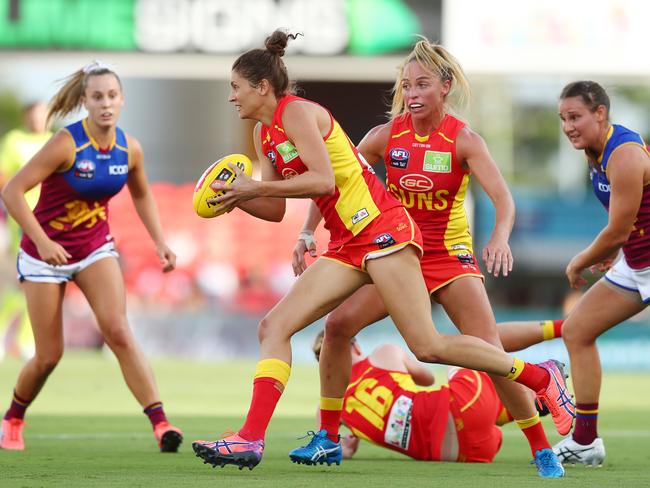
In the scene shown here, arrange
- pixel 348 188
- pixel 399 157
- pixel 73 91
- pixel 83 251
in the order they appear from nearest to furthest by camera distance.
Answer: pixel 348 188 → pixel 399 157 → pixel 83 251 → pixel 73 91

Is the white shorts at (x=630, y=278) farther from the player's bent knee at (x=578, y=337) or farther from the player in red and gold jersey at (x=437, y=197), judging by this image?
the player in red and gold jersey at (x=437, y=197)

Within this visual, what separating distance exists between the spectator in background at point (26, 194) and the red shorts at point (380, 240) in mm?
4536

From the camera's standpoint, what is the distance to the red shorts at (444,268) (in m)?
7.02

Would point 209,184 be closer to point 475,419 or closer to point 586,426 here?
point 475,419

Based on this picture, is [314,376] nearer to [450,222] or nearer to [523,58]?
[523,58]

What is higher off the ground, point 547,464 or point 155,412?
point 547,464

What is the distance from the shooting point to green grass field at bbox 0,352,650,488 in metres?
6.21

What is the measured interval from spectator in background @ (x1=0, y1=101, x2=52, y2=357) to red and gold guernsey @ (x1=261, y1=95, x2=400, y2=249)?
4.30m

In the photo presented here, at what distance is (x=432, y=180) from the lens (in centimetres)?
710

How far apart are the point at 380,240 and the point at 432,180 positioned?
32.4 inches

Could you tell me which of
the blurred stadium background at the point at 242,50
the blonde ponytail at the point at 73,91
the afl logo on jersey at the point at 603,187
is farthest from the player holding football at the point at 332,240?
the blurred stadium background at the point at 242,50

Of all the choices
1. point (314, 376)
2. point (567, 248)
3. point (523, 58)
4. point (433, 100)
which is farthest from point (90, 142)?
point (567, 248)

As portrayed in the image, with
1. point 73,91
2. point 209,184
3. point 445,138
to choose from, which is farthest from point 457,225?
point 73,91

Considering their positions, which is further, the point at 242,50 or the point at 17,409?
the point at 242,50
